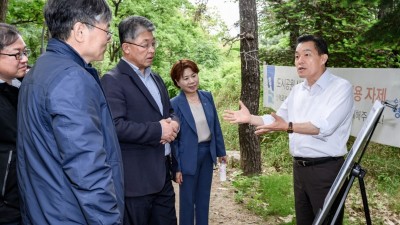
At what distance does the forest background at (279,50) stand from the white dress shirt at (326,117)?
1.01 m

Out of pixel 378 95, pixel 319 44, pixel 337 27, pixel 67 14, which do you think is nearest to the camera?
pixel 67 14

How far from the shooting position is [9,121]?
2180 millimetres

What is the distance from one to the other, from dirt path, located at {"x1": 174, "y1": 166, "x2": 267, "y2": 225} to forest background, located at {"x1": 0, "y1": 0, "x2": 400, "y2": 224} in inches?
5.3

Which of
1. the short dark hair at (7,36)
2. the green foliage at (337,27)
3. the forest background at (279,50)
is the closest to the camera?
the short dark hair at (7,36)

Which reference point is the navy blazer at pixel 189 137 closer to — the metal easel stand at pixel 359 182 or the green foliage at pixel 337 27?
the metal easel stand at pixel 359 182

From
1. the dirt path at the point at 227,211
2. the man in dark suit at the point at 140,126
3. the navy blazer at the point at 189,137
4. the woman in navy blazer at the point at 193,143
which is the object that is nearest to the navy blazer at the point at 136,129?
the man in dark suit at the point at 140,126

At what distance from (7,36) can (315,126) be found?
7.88 feet

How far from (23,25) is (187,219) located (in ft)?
28.6

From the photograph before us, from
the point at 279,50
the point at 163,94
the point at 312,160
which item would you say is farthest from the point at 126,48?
the point at 279,50

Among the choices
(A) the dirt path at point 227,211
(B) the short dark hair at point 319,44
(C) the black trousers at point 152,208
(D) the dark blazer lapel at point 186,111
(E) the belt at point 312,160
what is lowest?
(A) the dirt path at point 227,211

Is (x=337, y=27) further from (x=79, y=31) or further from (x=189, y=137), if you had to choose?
(x=79, y=31)

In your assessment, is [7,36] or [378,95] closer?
[7,36]

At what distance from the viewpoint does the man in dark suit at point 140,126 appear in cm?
270

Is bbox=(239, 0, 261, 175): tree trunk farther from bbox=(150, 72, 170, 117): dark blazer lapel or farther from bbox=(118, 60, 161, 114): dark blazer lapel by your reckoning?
bbox=(118, 60, 161, 114): dark blazer lapel
